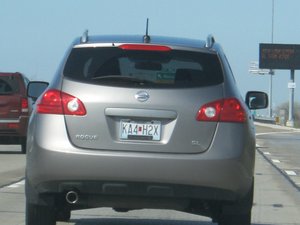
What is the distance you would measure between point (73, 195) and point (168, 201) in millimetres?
804

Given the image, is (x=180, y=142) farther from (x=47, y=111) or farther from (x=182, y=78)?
(x=47, y=111)

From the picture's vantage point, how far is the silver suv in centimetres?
672

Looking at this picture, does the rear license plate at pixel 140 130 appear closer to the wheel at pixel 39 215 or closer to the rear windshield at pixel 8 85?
the wheel at pixel 39 215

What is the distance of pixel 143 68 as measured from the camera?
6988mm

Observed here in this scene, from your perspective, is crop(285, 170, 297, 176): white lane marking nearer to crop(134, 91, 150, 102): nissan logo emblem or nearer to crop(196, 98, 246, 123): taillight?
crop(196, 98, 246, 123): taillight

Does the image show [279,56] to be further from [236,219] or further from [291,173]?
[236,219]

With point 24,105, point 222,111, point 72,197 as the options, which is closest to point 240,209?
point 222,111

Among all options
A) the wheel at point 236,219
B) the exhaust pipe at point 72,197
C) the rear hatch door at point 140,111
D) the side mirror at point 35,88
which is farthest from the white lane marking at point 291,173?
the exhaust pipe at point 72,197

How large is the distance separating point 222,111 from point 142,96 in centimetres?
68

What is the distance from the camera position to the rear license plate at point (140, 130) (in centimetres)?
675

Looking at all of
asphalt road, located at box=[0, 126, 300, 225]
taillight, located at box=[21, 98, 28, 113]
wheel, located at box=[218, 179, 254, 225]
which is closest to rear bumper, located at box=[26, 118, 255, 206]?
wheel, located at box=[218, 179, 254, 225]

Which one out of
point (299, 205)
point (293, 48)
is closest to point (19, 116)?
point (299, 205)

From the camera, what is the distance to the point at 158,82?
22.7ft

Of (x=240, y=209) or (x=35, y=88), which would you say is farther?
(x=35, y=88)
